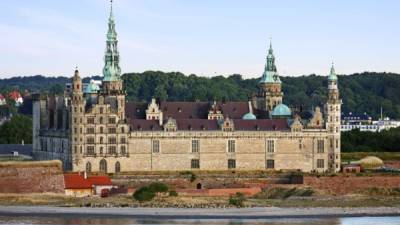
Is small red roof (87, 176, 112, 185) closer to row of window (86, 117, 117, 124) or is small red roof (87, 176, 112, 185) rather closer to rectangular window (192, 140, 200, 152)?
row of window (86, 117, 117, 124)

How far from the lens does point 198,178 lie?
110500mm

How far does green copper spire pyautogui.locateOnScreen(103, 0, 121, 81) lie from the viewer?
399 feet

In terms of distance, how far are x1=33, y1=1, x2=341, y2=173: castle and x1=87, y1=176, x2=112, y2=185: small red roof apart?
25.7 ft

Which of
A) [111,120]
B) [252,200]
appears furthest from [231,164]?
[252,200]

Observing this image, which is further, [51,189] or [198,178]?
[198,178]

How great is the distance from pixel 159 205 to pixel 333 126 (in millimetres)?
29727

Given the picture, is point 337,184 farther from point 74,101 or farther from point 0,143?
point 0,143

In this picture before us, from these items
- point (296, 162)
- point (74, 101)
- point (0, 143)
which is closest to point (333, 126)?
point (296, 162)

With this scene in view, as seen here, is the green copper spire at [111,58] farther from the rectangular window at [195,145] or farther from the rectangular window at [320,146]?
the rectangular window at [320,146]

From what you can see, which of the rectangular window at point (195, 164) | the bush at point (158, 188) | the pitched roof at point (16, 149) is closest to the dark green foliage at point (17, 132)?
the pitched roof at point (16, 149)

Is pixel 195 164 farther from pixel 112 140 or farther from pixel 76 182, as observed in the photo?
pixel 76 182

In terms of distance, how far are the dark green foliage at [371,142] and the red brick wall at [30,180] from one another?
135 feet

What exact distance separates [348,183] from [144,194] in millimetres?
19580

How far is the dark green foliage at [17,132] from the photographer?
5925 inches
